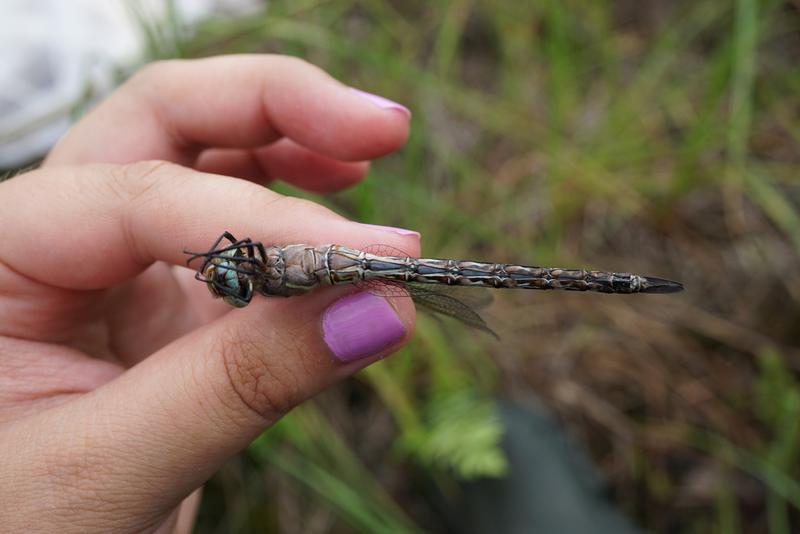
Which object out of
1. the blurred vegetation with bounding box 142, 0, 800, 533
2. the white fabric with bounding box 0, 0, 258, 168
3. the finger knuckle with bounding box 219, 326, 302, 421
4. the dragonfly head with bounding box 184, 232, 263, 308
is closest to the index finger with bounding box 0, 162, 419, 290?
the dragonfly head with bounding box 184, 232, 263, 308

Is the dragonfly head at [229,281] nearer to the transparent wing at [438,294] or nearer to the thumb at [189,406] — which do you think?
the thumb at [189,406]

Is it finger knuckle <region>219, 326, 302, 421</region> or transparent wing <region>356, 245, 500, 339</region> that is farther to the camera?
transparent wing <region>356, 245, 500, 339</region>

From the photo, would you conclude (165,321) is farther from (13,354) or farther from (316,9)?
(316,9)

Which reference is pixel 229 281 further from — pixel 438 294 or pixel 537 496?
pixel 537 496

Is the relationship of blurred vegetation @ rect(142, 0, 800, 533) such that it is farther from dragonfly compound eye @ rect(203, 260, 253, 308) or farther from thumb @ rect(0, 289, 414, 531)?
Answer: dragonfly compound eye @ rect(203, 260, 253, 308)

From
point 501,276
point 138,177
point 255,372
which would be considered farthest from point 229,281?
point 501,276

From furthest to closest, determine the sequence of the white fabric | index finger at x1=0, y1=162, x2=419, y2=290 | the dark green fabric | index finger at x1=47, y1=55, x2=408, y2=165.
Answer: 1. the white fabric
2. the dark green fabric
3. index finger at x1=47, y1=55, x2=408, y2=165
4. index finger at x1=0, y1=162, x2=419, y2=290

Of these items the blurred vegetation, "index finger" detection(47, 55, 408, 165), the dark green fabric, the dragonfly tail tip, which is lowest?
the dark green fabric

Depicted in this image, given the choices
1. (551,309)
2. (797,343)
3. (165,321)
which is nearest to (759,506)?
(797,343)
